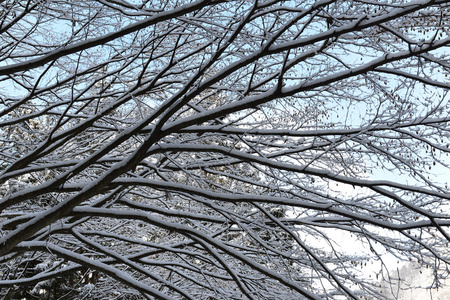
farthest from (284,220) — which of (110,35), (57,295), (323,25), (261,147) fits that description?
(57,295)

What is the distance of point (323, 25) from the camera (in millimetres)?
5059

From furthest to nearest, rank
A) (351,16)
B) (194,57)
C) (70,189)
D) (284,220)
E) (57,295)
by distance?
(57,295) → (194,57) → (284,220) → (70,189) → (351,16)

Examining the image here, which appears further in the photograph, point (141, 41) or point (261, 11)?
point (141, 41)

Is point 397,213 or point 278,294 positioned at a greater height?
point 397,213

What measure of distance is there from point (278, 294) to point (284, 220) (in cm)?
156

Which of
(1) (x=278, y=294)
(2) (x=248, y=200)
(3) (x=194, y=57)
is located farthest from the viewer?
(1) (x=278, y=294)

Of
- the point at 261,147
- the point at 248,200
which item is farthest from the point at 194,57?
the point at 248,200

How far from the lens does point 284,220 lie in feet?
19.5

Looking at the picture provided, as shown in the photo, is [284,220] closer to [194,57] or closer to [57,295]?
[194,57]

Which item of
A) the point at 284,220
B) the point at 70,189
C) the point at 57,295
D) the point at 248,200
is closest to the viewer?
the point at 248,200

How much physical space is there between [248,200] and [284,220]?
45.7 inches

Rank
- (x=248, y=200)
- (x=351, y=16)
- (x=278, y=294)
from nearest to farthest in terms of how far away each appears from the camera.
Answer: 1. (x=351, y=16)
2. (x=248, y=200)
3. (x=278, y=294)

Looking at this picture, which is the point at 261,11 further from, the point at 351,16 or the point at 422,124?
the point at 422,124

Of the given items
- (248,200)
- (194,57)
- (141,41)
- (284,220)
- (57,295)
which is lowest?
(57,295)
